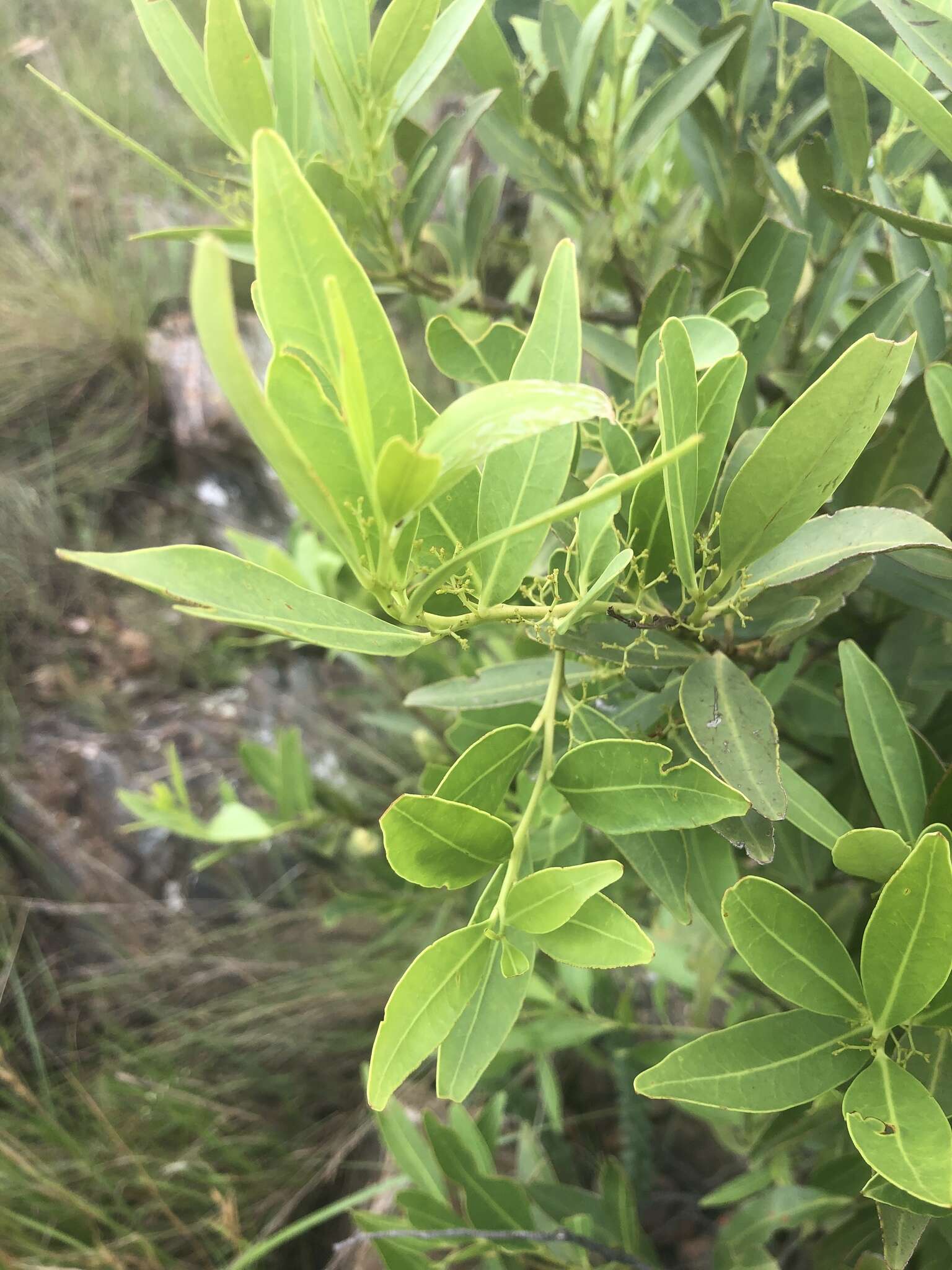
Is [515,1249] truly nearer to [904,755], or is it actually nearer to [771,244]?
[904,755]

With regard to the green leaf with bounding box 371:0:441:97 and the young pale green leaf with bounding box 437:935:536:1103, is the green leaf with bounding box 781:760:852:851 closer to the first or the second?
the young pale green leaf with bounding box 437:935:536:1103

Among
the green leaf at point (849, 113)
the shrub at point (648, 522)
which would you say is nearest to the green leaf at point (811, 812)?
the shrub at point (648, 522)

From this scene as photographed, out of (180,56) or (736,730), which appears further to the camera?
(180,56)

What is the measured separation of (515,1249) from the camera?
0.59m

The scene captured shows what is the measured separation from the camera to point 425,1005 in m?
0.28

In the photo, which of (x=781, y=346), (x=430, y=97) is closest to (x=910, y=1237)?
(x=781, y=346)

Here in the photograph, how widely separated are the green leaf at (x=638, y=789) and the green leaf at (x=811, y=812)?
72 mm

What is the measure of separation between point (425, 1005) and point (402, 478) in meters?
0.18

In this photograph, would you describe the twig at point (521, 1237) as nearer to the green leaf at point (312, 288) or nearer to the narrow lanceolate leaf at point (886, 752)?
the narrow lanceolate leaf at point (886, 752)

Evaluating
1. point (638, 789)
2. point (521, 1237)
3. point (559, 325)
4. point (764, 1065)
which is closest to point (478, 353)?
point (559, 325)

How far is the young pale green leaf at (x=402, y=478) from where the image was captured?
200 mm

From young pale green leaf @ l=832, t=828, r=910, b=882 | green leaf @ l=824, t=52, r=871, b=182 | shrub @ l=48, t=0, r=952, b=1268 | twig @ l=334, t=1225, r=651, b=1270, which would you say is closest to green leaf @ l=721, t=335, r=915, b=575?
shrub @ l=48, t=0, r=952, b=1268

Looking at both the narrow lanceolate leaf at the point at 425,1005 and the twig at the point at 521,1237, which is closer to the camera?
the narrow lanceolate leaf at the point at 425,1005

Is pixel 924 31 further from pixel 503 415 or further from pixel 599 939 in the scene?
pixel 599 939
